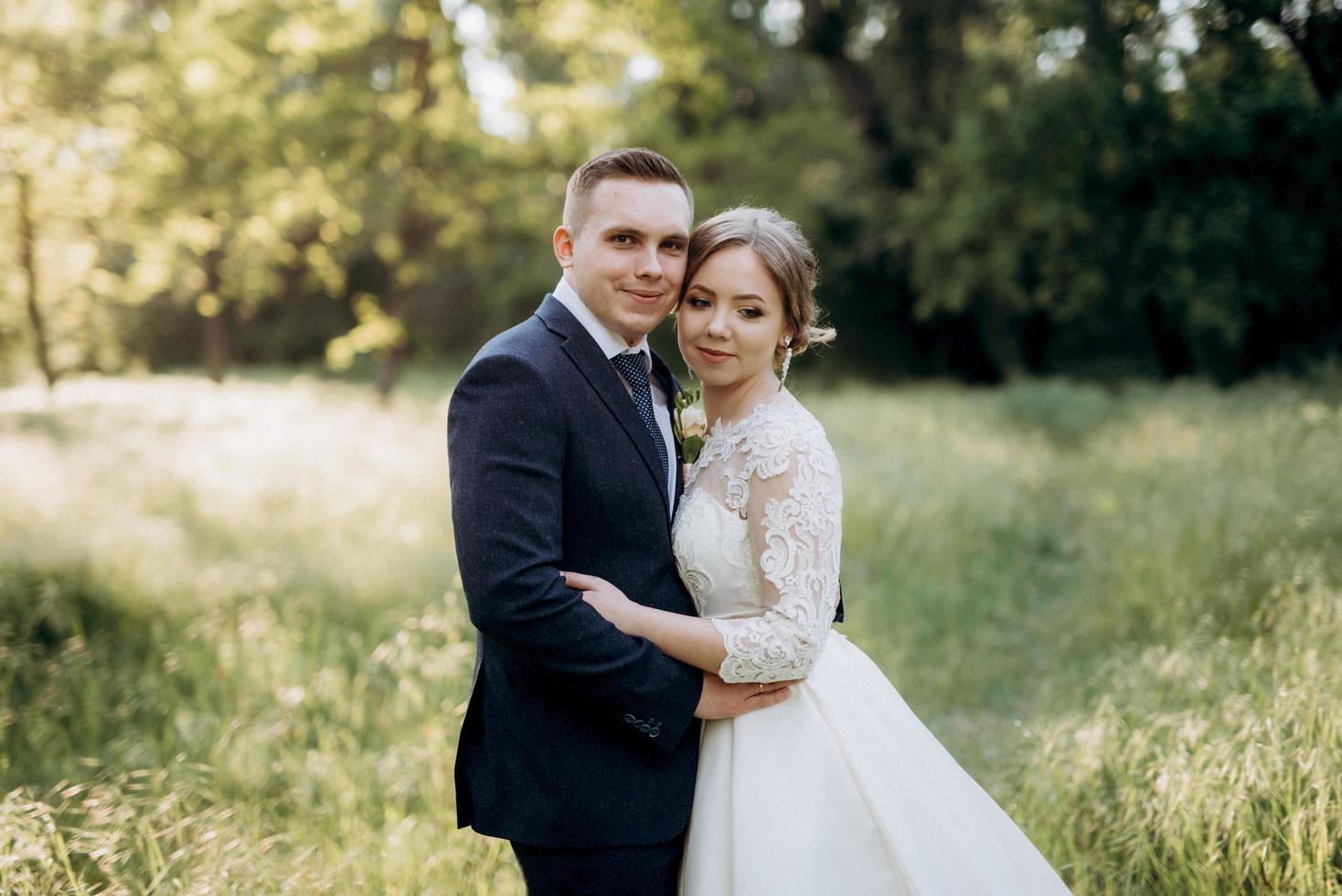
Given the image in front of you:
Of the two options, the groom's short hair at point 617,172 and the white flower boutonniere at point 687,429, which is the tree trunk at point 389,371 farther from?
the groom's short hair at point 617,172

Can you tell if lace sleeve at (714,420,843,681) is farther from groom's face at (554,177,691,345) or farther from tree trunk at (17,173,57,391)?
tree trunk at (17,173,57,391)

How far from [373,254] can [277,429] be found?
929 inches

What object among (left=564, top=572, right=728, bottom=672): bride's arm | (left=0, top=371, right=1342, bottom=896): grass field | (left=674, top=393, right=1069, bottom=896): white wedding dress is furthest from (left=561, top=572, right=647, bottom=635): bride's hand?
(left=0, top=371, right=1342, bottom=896): grass field

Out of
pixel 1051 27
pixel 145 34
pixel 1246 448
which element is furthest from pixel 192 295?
pixel 1246 448

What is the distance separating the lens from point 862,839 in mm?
2129

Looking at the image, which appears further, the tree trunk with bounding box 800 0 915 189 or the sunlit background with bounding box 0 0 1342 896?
the tree trunk with bounding box 800 0 915 189

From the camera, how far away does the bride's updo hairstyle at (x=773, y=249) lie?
7.68ft

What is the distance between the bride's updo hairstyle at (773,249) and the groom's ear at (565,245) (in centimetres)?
32

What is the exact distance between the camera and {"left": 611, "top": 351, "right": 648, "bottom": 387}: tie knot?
2.22 meters

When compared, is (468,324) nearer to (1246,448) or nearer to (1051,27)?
(1051,27)

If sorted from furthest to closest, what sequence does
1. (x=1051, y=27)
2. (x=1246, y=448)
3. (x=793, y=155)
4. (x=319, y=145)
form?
(x=793, y=155) → (x=1051, y=27) → (x=319, y=145) → (x=1246, y=448)

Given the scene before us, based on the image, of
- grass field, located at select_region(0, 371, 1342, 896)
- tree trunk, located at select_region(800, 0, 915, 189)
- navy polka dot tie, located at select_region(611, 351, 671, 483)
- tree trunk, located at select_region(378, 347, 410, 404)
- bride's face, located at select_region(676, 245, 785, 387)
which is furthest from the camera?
tree trunk, located at select_region(800, 0, 915, 189)

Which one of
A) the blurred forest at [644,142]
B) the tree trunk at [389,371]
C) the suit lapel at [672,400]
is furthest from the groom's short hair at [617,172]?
the tree trunk at [389,371]

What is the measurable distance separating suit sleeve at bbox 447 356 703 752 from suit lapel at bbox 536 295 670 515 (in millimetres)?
152
